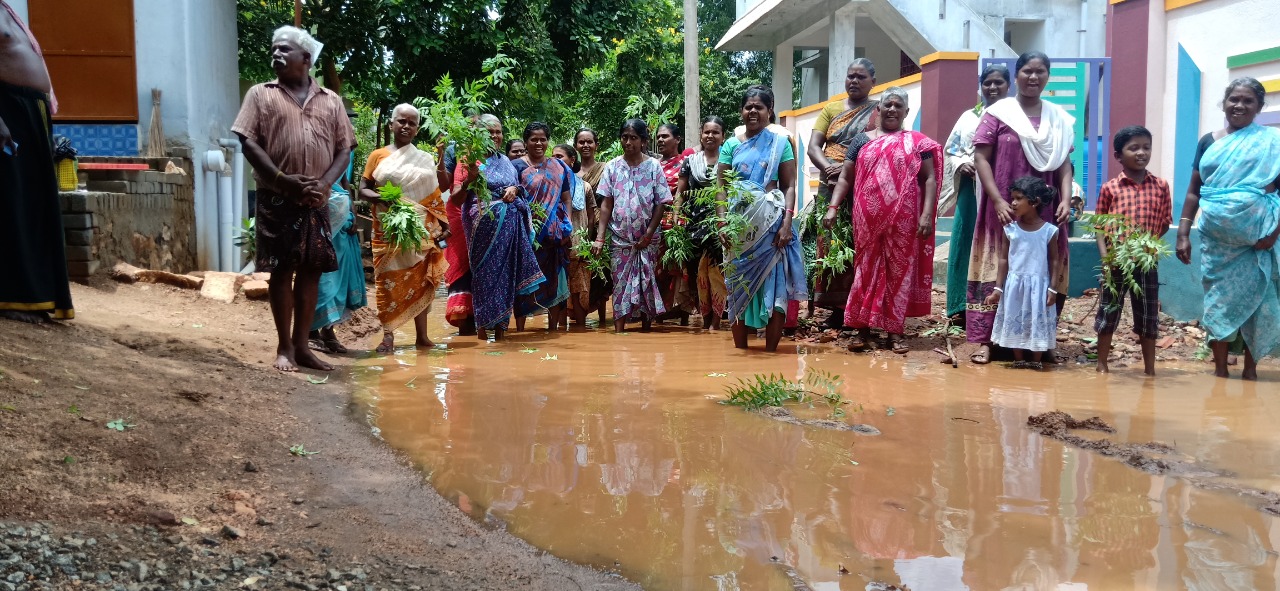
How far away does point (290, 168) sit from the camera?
557cm

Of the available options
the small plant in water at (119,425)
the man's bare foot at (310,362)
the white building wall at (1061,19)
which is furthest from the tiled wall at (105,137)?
the white building wall at (1061,19)

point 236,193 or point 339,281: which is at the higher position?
point 236,193

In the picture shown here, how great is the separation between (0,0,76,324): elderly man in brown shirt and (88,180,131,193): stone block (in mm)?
3681

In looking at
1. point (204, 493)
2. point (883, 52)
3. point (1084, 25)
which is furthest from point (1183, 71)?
point (883, 52)

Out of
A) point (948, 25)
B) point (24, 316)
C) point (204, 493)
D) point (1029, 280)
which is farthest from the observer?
point (948, 25)

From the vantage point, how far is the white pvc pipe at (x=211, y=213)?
11031 millimetres

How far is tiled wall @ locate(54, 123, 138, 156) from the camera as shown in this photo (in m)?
10.4

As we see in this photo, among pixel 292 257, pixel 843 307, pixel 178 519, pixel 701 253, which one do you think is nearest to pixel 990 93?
pixel 843 307

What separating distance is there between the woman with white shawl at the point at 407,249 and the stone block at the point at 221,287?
2.39 meters

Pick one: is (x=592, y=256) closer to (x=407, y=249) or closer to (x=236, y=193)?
(x=407, y=249)

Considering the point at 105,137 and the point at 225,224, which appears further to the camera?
the point at 225,224

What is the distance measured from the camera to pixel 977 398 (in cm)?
534

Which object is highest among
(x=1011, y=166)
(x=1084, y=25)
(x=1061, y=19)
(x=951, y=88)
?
(x=1061, y=19)

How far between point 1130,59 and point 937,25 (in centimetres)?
844
